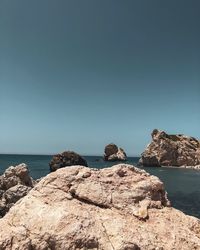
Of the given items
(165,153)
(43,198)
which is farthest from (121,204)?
(165,153)

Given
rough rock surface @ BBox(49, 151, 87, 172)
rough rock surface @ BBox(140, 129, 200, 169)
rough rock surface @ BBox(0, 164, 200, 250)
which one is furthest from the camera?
rough rock surface @ BBox(140, 129, 200, 169)

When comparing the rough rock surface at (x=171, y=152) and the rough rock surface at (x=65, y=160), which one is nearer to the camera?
the rough rock surface at (x=65, y=160)

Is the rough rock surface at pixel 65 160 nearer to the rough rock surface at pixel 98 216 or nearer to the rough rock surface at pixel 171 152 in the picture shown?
the rough rock surface at pixel 171 152

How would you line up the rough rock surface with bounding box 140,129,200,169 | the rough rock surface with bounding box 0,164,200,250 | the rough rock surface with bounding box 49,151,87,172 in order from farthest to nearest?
the rough rock surface with bounding box 140,129,200,169 → the rough rock surface with bounding box 49,151,87,172 → the rough rock surface with bounding box 0,164,200,250

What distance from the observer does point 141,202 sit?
9.40m

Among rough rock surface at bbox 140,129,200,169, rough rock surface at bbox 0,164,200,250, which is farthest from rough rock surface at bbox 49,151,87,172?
rough rock surface at bbox 0,164,200,250

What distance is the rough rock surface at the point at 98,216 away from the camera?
7273 mm

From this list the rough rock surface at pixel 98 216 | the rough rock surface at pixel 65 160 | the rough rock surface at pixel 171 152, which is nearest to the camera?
the rough rock surface at pixel 98 216

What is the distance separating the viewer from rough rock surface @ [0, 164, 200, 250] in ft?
23.9

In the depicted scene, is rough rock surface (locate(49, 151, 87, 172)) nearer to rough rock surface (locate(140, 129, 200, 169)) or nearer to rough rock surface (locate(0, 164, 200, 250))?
rough rock surface (locate(140, 129, 200, 169))

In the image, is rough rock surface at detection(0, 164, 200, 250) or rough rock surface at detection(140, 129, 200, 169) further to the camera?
rough rock surface at detection(140, 129, 200, 169)

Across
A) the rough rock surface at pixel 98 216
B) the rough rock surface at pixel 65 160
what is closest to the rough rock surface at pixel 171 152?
the rough rock surface at pixel 65 160

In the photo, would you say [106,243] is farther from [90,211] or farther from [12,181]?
[12,181]

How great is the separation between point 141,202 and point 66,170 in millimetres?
2354
